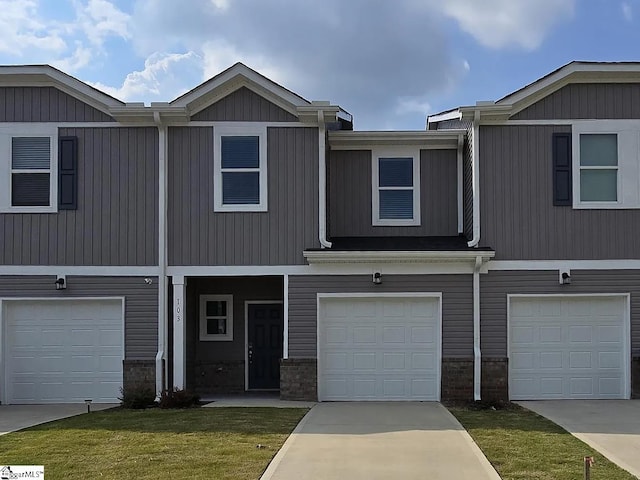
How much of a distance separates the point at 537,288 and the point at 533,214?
1446 millimetres

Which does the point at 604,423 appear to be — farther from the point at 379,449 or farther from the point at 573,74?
the point at 573,74

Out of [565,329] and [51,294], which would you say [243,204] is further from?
[565,329]

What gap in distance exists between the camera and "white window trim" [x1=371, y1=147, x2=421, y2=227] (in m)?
16.4

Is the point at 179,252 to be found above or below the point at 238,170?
below

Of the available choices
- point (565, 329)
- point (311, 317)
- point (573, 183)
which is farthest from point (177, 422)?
point (573, 183)

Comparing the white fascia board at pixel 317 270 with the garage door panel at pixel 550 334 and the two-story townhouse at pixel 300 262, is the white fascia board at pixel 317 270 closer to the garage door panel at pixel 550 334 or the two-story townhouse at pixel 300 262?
the two-story townhouse at pixel 300 262

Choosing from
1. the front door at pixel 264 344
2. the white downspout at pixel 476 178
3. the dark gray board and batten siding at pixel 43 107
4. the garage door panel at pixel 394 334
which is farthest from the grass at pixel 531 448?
the dark gray board and batten siding at pixel 43 107

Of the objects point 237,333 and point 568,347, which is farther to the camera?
point 237,333

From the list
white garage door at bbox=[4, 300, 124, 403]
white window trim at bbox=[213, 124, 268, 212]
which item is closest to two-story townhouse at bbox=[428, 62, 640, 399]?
white window trim at bbox=[213, 124, 268, 212]

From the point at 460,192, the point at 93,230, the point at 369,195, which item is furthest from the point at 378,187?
the point at 93,230

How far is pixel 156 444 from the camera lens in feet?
32.8

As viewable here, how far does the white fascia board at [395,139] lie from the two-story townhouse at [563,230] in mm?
1153

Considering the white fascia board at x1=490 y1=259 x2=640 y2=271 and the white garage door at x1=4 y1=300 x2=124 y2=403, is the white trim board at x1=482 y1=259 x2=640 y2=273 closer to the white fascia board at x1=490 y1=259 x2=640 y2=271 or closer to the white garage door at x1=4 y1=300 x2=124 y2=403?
the white fascia board at x1=490 y1=259 x2=640 y2=271

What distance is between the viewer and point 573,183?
15.0 metres
